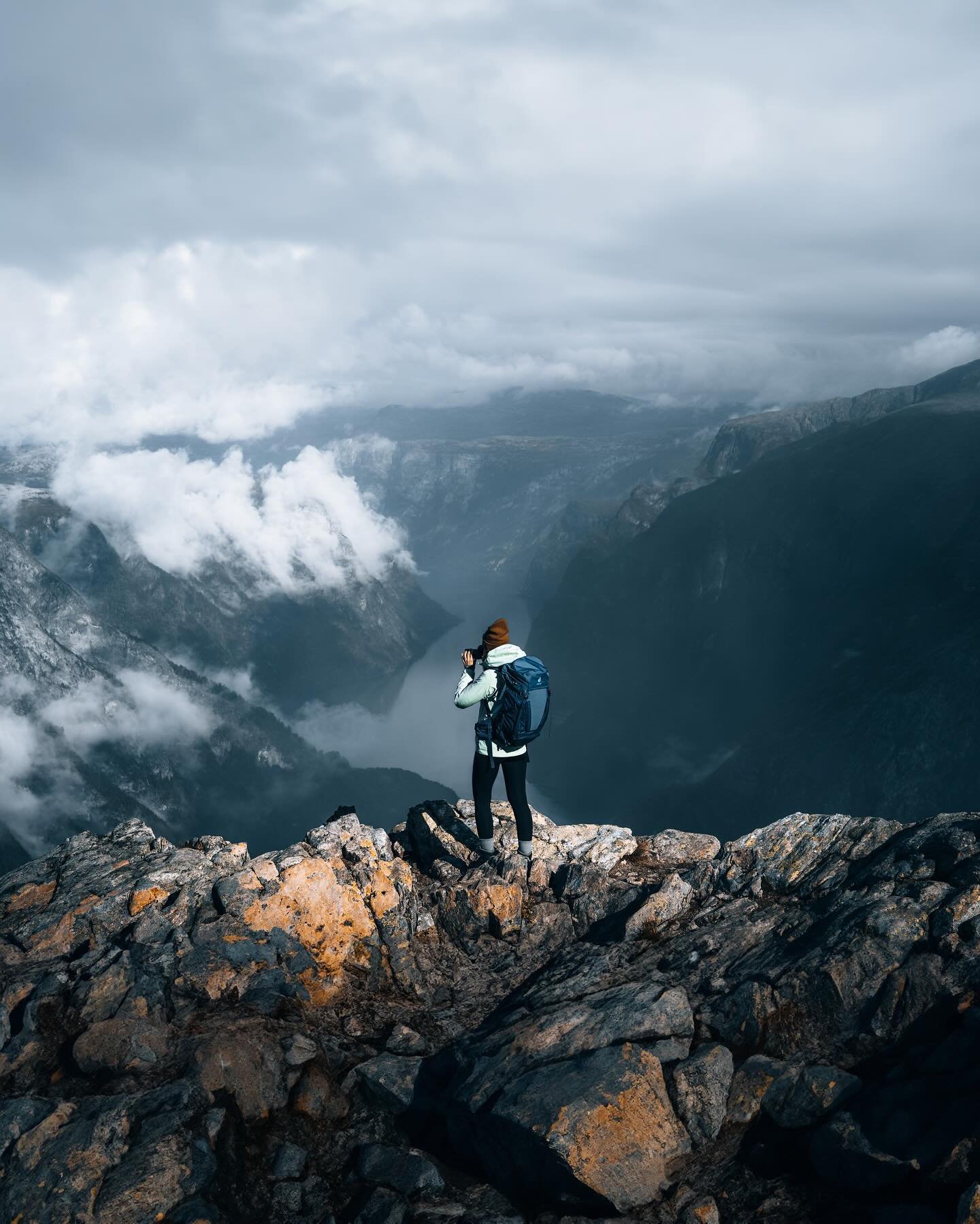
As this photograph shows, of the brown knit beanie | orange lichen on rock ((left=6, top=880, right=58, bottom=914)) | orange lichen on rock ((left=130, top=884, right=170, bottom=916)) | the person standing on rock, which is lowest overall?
orange lichen on rock ((left=130, top=884, right=170, bottom=916))

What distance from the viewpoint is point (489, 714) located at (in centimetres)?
2011

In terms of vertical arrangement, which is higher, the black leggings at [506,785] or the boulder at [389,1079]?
the black leggings at [506,785]

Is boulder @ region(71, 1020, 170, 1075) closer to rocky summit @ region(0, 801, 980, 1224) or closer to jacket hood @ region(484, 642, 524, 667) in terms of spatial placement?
rocky summit @ region(0, 801, 980, 1224)

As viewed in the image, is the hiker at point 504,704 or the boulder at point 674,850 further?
the boulder at point 674,850

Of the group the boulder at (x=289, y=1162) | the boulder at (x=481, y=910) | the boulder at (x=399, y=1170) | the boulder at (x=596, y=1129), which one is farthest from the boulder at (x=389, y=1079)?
the boulder at (x=481, y=910)

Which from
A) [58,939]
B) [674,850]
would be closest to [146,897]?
[58,939]

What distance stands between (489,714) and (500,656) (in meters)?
1.61

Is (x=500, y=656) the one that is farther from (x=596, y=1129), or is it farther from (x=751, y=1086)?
(x=751, y=1086)

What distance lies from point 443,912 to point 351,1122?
6.77m

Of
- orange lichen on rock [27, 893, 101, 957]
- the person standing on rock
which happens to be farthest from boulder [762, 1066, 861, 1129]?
orange lichen on rock [27, 893, 101, 957]

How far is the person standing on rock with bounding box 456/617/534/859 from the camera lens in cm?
1961

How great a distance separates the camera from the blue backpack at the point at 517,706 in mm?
19703

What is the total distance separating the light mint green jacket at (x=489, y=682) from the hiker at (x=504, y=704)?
18mm

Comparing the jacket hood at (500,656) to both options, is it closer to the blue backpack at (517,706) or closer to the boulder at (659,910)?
the blue backpack at (517,706)
